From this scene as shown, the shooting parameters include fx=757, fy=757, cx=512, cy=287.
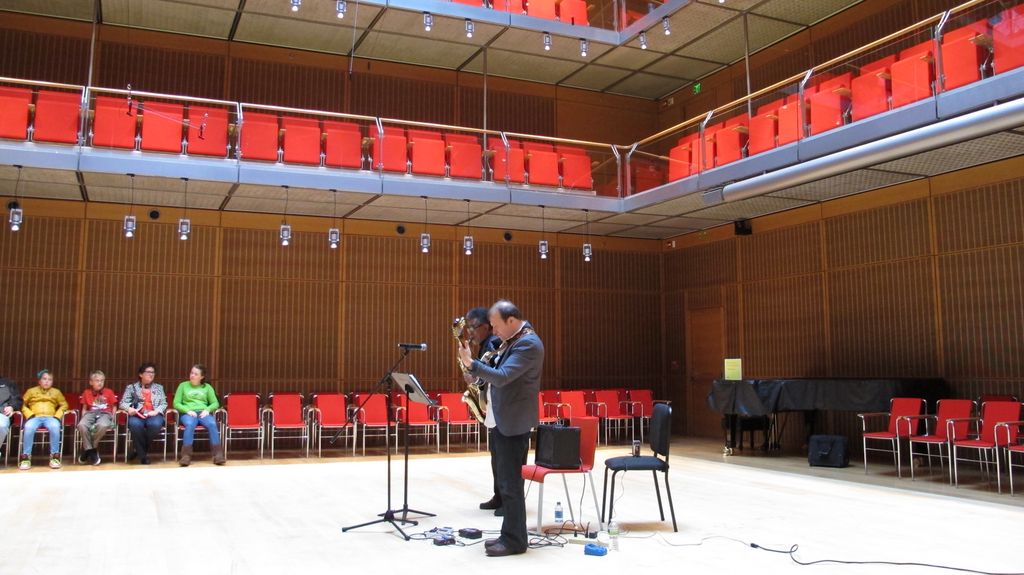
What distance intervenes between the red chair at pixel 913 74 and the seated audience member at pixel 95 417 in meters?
9.66

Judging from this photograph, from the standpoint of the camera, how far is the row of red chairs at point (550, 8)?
448 inches

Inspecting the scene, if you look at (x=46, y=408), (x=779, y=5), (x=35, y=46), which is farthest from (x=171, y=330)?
(x=779, y=5)

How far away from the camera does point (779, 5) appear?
433 inches

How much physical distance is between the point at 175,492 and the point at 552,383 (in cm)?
731

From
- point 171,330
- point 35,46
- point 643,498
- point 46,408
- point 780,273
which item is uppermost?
point 35,46

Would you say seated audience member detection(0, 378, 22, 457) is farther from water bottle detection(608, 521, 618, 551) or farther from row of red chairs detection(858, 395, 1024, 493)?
row of red chairs detection(858, 395, 1024, 493)

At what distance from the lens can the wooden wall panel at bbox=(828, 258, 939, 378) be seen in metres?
9.65

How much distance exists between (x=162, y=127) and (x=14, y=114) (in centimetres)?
151

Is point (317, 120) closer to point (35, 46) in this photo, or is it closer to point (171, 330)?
point (171, 330)

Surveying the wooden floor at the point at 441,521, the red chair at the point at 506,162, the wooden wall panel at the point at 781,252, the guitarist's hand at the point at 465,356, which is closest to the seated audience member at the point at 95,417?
the wooden floor at the point at 441,521

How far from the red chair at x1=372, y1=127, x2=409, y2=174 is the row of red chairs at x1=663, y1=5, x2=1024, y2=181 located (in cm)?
367

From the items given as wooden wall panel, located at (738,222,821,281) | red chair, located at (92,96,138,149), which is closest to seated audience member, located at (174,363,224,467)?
red chair, located at (92,96,138,149)

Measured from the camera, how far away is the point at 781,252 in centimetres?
1176

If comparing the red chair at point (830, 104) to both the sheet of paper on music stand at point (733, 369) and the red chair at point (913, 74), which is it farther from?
the sheet of paper on music stand at point (733, 369)
